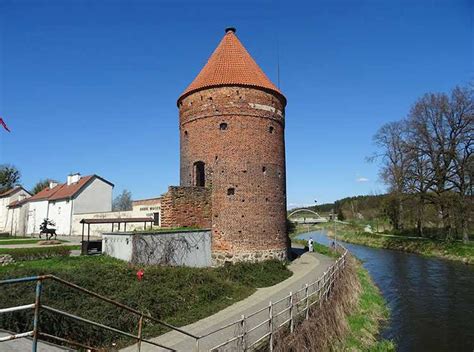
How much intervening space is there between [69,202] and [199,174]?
67.4 feet

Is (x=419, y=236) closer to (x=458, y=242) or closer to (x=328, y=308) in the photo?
(x=458, y=242)

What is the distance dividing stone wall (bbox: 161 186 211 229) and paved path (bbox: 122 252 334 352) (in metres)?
5.03

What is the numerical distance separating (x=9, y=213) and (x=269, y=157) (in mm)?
41302

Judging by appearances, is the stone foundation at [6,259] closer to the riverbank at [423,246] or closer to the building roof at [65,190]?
the building roof at [65,190]

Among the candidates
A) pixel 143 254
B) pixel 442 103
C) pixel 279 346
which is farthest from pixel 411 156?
pixel 279 346

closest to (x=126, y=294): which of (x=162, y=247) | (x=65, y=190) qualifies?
(x=162, y=247)

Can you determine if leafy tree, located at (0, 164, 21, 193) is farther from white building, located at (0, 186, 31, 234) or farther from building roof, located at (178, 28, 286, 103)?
building roof, located at (178, 28, 286, 103)

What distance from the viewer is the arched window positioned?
19750 mm

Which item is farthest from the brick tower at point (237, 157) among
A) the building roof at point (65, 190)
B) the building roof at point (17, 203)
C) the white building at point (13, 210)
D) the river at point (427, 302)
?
the white building at point (13, 210)

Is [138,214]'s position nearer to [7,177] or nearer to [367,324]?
[367,324]

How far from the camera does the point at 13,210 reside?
45.3m

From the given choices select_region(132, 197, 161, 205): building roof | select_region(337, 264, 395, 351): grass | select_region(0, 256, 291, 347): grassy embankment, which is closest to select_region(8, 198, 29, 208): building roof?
select_region(132, 197, 161, 205): building roof

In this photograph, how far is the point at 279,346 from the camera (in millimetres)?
8414

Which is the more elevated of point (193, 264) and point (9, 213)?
point (9, 213)
